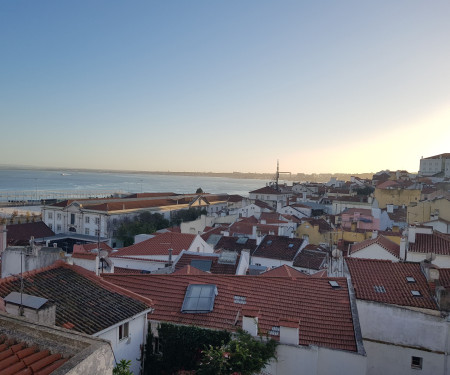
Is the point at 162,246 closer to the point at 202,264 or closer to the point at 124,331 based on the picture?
the point at 202,264

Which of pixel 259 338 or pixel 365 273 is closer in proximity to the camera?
pixel 259 338

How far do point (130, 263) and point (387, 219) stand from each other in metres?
28.6

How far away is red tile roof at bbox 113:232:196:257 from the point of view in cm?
2123

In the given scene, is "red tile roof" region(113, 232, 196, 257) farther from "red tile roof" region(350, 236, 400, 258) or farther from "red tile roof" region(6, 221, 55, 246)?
"red tile roof" region(6, 221, 55, 246)

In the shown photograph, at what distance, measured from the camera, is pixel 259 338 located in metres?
8.40

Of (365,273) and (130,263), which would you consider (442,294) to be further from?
(130,263)

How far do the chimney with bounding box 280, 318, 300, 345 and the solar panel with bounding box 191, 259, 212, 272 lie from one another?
30.8 ft

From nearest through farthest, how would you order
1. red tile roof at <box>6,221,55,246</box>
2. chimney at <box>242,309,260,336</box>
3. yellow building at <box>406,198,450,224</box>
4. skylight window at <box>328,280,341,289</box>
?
chimney at <box>242,309,260,336</box> → skylight window at <box>328,280,341,289</box> → yellow building at <box>406,198,450,224</box> → red tile roof at <box>6,221,55,246</box>

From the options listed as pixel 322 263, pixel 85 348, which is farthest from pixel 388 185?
pixel 85 348

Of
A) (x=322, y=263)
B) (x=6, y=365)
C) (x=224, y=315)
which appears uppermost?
(x=6, y=365)

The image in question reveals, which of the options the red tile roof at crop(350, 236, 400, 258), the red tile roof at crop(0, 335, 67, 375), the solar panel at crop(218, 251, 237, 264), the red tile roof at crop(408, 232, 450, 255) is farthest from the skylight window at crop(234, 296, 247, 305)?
the red tile roof at crop(350, 236, 400, 258)

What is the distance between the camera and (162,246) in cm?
2175

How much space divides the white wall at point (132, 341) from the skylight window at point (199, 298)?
4.25 feet

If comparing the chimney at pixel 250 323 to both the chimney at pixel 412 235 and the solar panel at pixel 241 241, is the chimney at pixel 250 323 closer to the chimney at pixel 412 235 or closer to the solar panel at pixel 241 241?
the chimney at pixel 412 235
